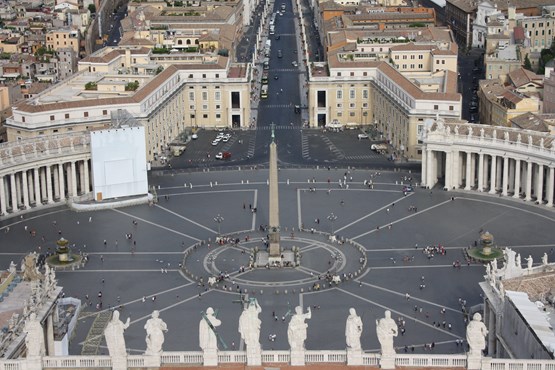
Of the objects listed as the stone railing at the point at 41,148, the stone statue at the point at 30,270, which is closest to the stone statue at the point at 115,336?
the stone statue at the point at 30,270

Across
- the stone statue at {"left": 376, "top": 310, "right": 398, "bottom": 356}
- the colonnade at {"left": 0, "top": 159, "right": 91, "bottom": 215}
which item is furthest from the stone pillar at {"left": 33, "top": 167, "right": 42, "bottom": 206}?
the stone statue at {"left": 376, "top": 310, "right": 398, "bottom": 356}

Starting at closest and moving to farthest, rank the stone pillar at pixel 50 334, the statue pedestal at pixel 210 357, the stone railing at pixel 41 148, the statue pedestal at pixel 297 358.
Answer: the statue pedestal at pixel 297 358 < the statue pedestal at pixel 210 357 < the stone pillar at pixel 50 334 < the stone railing at pixel 41 148

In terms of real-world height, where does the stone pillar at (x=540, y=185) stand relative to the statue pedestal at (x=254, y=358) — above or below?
below

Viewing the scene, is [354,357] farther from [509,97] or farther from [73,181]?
[509,97]

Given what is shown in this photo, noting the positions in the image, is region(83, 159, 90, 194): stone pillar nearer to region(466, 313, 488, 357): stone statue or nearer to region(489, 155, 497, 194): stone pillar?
region(489, 155, 497, 194): stone pillar

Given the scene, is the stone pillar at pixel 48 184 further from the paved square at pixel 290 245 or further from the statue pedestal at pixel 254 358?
the statue pedestal at pixel 254 358

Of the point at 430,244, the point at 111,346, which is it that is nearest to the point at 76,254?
the point at 430,244
